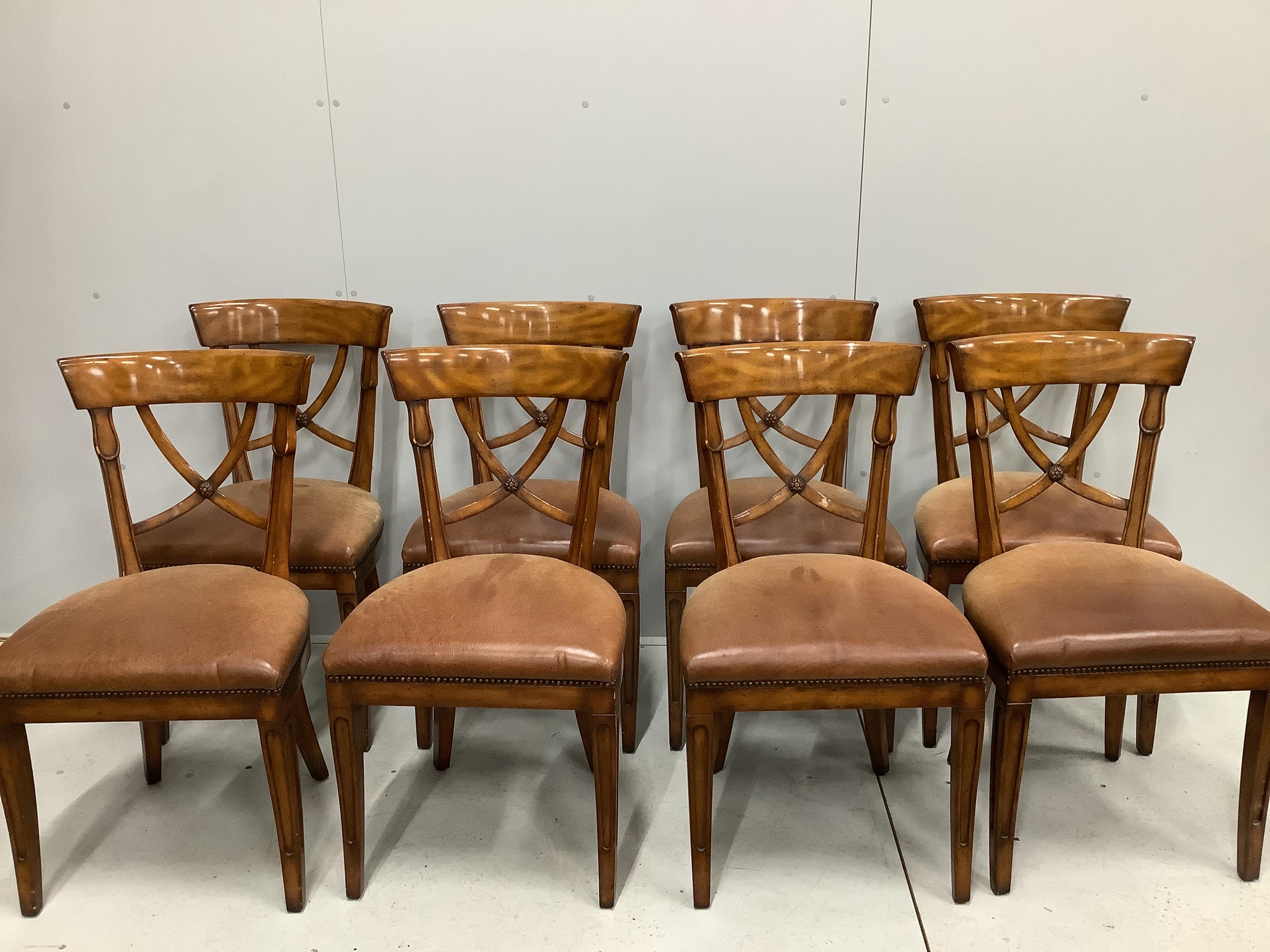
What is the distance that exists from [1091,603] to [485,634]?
1.05 meters

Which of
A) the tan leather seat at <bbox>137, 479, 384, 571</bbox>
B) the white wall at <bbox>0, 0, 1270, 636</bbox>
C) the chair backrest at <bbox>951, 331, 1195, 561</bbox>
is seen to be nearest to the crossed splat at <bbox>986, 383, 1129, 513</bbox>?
the chair backrest at <bbox>951, 331, 1195, 561</bbox>

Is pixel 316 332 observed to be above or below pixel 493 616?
above

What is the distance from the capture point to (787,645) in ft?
4.66

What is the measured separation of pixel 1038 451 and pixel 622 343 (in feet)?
3.20

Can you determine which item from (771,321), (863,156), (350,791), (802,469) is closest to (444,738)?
(350,791)

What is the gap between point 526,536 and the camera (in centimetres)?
187

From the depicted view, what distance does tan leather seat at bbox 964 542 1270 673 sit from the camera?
4.71 ft

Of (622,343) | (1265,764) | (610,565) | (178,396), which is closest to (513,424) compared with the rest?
(622,343)

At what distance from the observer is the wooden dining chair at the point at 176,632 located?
144 cm

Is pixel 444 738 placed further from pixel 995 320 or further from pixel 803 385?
pixel 995 320

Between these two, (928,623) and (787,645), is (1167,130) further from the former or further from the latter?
(787,645)

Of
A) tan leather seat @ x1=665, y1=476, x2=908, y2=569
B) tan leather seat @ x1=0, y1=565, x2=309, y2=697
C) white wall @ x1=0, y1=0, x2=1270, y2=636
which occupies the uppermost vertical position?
white wall @ x1=0, y1=0, x2=1270, y2=636

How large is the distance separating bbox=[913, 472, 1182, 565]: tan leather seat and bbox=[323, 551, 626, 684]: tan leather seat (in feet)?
2.51

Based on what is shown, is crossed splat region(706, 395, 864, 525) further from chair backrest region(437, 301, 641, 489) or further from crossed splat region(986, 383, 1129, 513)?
chair backrest region(437, 301, 641, 489)
